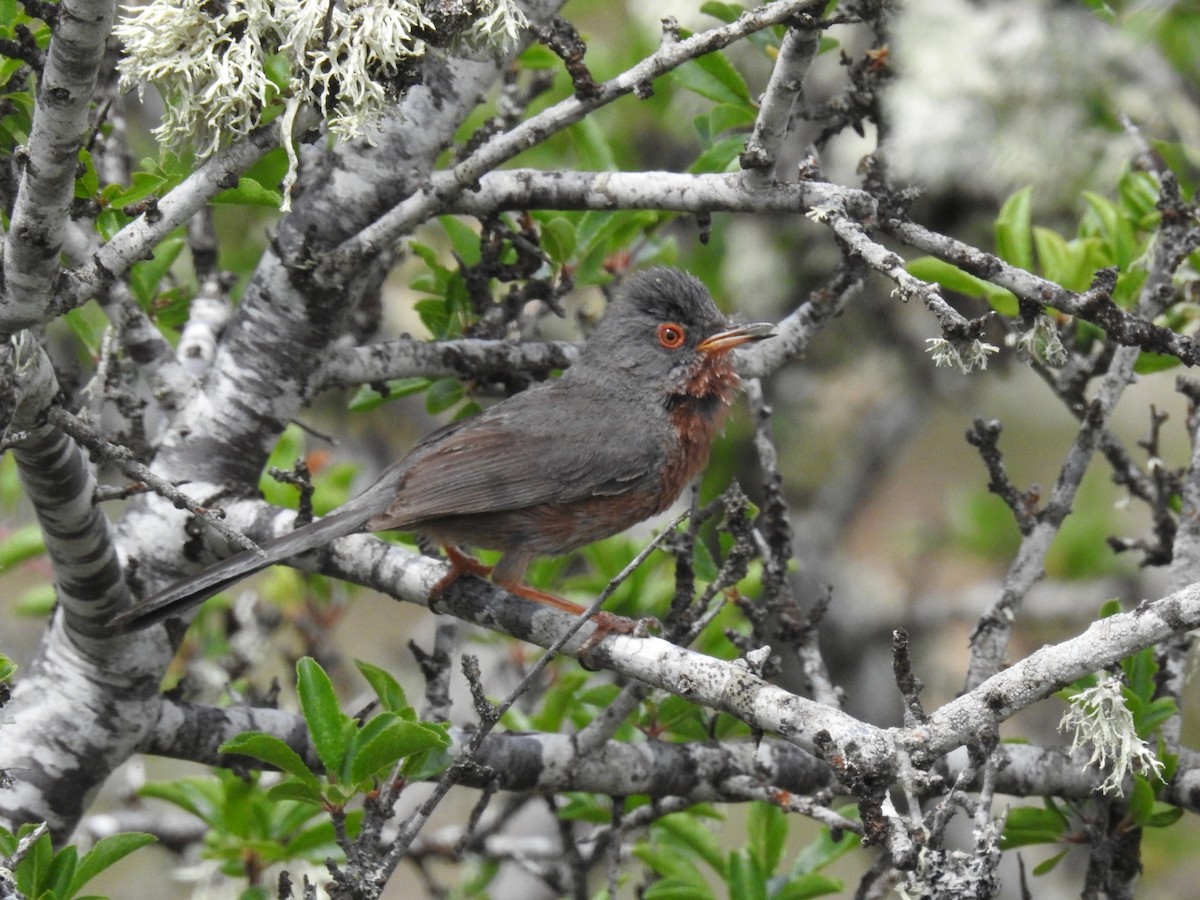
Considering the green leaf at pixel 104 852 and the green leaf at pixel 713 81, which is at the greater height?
the green leaf at pixel 713 81

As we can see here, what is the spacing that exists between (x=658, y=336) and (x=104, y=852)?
8.97 ft

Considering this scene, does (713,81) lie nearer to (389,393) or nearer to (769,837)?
(389,393)

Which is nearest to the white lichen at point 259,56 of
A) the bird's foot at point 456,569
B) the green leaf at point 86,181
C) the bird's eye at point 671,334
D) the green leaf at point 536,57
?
the green leaf at point 86,181

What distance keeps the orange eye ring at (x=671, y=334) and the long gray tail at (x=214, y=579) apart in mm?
1666

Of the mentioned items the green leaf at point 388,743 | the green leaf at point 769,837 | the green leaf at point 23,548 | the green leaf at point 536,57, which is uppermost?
the green leaf at point 536,57

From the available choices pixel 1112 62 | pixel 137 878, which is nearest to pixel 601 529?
pixel 1112 62

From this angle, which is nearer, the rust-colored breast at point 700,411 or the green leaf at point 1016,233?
the green leaf at point 1016,233

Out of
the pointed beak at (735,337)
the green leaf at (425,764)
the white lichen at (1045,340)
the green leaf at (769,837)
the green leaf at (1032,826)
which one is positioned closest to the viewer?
the white lichen at (1045,340)

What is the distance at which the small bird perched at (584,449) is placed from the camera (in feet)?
14.3

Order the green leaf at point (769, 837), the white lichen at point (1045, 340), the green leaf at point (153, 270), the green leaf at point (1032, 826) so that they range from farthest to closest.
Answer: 1. the green leaf at point (153, 270)
2. the green leaf at point (769, 837)
3. the green leaf at point (1032, 826)
4. the white lichen at point (1045, 340)

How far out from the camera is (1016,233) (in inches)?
163

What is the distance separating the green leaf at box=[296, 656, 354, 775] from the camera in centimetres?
323

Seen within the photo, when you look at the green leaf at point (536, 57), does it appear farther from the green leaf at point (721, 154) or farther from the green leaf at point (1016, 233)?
the green leaf at point (1016, 233)

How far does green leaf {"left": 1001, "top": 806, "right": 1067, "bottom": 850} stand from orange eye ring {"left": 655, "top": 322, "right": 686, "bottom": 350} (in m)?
2.12
